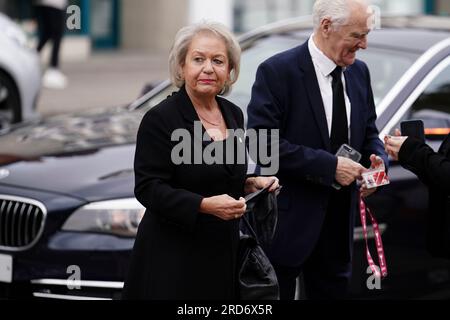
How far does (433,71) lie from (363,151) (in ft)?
4.28

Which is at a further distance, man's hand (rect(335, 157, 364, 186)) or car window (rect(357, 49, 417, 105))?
car window (rect(357, 49, 417, 105))

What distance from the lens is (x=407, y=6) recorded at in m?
22.8

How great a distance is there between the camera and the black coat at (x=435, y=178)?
14.4 feet

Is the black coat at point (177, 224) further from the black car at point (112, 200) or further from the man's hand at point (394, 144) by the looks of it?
the black car at point (112, 200)

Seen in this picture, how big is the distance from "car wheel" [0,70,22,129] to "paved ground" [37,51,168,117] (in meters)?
2.27

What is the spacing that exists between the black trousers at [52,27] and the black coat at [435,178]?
380 inches

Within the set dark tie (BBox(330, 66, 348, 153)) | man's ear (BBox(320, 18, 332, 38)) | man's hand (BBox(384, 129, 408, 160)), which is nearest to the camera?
man's hand (BBox(384, 129, 408, 160))

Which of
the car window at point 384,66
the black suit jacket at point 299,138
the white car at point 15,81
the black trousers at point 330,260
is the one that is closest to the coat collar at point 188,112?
the black suit jacket at point 299,138

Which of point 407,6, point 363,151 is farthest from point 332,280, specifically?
point 407,6

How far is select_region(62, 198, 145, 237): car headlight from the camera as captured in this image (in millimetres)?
5504

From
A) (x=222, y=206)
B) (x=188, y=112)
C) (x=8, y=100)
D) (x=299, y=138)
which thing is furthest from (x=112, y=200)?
(x=8, y=100)

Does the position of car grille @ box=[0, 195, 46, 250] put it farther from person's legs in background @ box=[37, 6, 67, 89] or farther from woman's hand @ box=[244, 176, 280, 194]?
person's legs in background @ box=[37, 6, 67, 89]

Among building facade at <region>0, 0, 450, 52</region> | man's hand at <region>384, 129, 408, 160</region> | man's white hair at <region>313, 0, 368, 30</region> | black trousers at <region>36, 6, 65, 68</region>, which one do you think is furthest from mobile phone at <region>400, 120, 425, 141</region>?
building facade at <region>0, 0, 450, 52</region>
